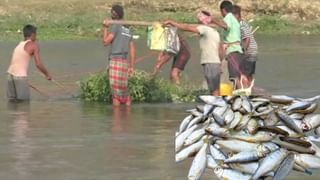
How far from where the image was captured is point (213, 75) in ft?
45.2

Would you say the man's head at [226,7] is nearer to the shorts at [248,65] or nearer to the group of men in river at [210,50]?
the group of men in river at [210,50]

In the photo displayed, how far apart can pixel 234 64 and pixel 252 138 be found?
7.25 m

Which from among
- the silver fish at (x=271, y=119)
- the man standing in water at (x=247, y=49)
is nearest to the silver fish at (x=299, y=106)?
the silver fish at (x=271, y=119)

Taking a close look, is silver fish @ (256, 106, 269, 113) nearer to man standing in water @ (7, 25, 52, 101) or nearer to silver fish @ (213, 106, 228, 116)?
silver fish @ (213, 106, 228, 116)

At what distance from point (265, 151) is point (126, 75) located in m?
7.45

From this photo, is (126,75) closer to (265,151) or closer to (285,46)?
(265,151)

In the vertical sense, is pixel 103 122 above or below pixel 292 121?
below

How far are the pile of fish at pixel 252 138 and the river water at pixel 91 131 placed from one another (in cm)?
123

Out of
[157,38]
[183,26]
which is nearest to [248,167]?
[183,26]

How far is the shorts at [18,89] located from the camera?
583 inches

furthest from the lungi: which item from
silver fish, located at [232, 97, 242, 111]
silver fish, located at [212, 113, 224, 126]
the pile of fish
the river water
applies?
silver fish, located at [212, 113, 224, 126]

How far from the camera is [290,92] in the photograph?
52.0 ft

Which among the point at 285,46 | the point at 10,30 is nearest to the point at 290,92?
the point at 285,46

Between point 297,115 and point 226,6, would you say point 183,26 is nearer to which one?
point 226,6
